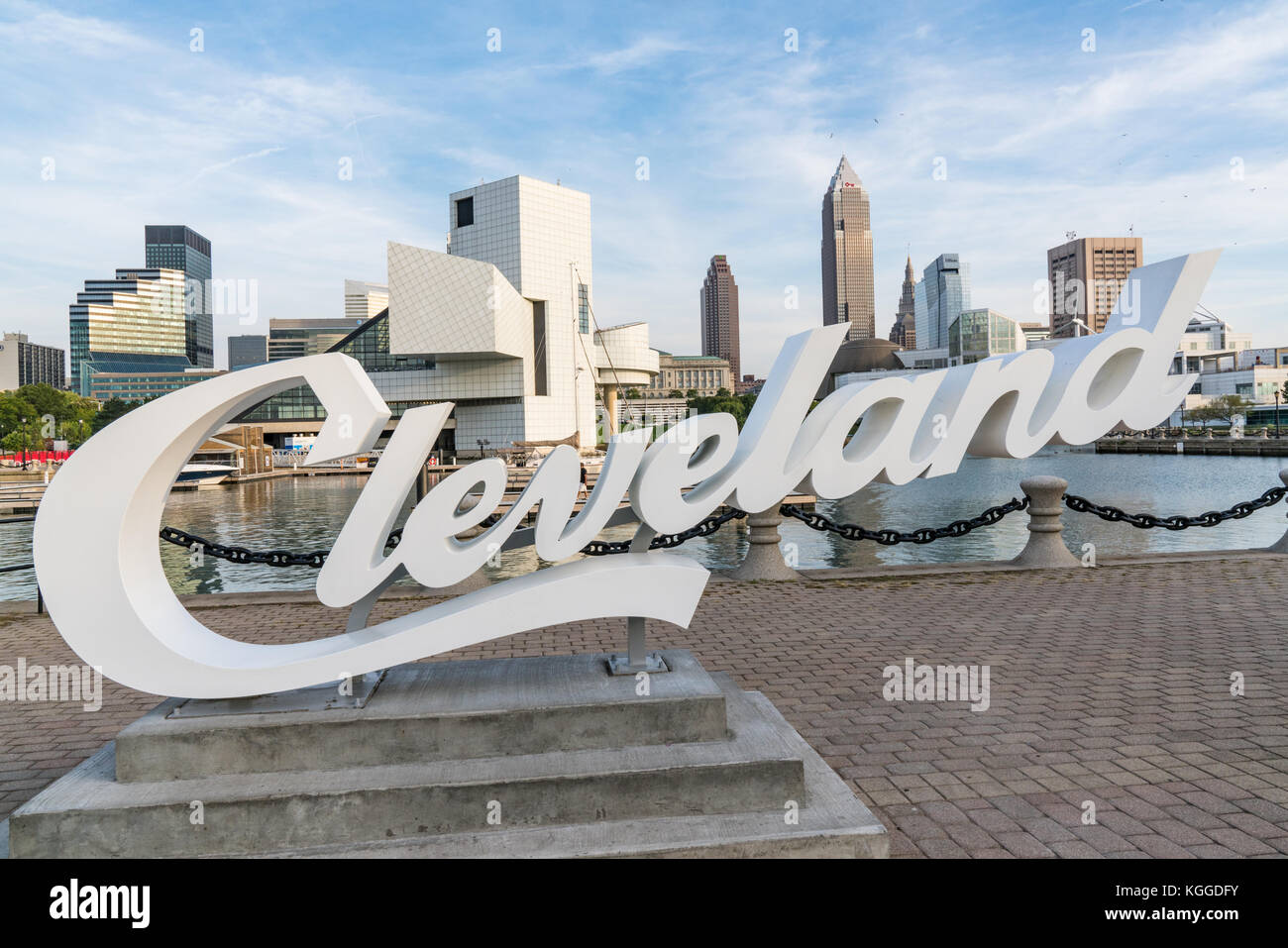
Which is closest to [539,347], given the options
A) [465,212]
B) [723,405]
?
[465,212]

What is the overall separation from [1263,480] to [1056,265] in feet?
440

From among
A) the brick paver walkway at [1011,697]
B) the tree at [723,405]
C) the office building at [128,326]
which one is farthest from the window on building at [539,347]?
the office building at [128,326]

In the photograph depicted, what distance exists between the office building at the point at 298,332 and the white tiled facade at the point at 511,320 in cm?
8027

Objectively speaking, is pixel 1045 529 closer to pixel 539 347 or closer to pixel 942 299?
pixel 539 347

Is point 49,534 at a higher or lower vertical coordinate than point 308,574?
higher

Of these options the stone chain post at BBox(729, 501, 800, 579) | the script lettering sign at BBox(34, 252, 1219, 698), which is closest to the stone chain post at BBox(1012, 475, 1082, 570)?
the stone chain post at BBox(729, 501, 800, 579)

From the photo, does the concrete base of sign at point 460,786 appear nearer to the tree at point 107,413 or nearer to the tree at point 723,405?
the tree at point 723,405

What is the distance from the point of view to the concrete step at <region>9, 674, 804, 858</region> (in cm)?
344

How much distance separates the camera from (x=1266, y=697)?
5.52 m

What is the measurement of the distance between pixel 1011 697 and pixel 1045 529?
5777 mm

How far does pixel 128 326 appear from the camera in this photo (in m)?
140
